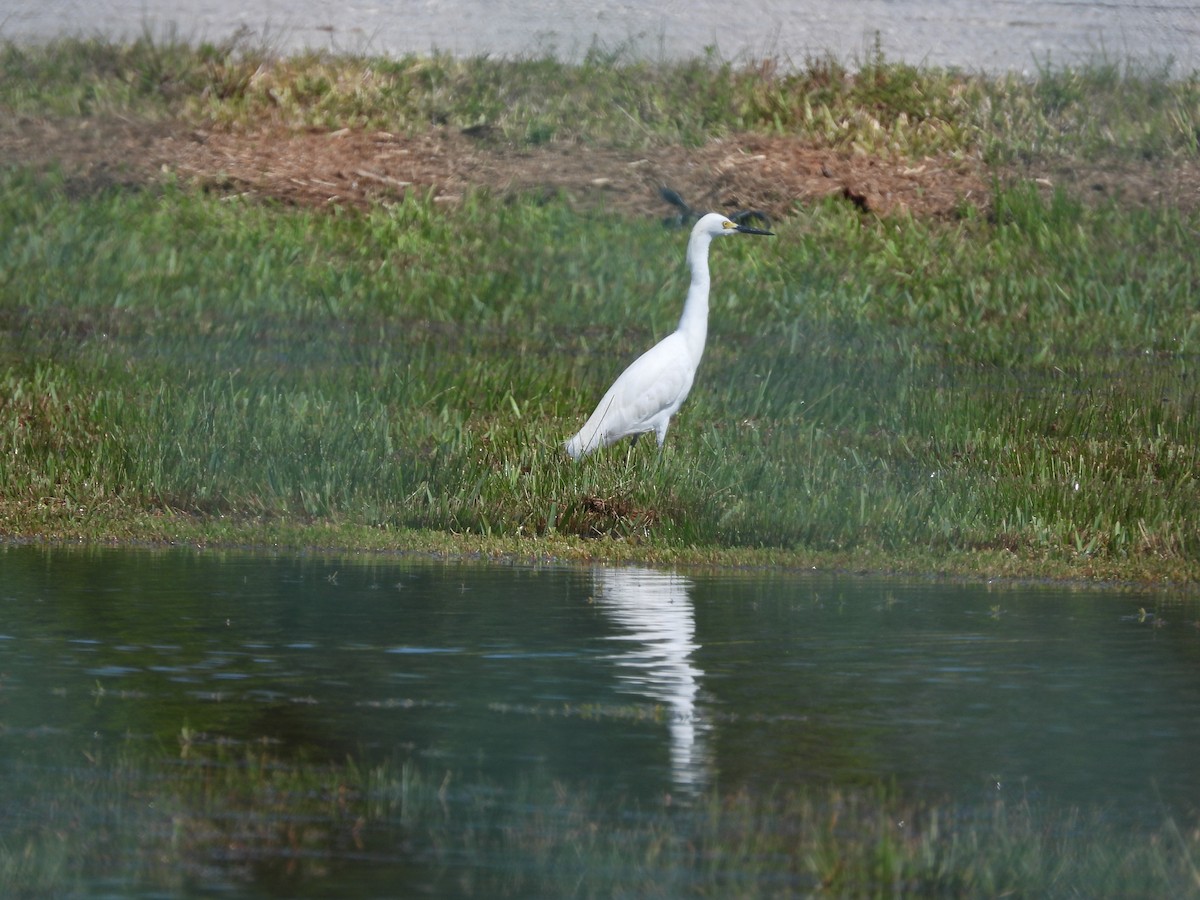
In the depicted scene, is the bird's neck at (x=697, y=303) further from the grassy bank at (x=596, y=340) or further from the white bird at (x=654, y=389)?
the grassy bank at (x=596, y=340)

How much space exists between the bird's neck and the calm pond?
470 cm

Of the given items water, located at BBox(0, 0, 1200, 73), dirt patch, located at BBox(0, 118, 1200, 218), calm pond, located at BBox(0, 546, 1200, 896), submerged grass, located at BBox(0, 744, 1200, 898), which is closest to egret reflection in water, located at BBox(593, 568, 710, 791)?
calm pond, located at BBox(0, 546, 1200, 896)

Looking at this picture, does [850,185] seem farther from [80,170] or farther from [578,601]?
[578,601]

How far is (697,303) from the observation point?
54.2 feet

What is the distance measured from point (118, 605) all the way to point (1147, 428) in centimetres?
804

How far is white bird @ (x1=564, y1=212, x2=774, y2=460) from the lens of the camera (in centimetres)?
1532

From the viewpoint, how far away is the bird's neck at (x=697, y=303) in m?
16.3

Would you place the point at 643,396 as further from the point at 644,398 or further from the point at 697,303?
the point at 697,303

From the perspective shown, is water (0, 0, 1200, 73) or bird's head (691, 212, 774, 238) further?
water (0, 0, 1200, 73)

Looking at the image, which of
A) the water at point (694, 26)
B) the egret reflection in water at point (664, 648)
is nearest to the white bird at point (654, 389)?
the egret reflection in water at point (664, 648)

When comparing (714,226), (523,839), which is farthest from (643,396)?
(523,839)

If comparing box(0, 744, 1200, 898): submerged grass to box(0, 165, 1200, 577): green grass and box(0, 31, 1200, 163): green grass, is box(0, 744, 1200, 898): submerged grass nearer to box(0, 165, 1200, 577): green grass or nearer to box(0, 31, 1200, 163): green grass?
box(0, 165, 1200, 577): green grass

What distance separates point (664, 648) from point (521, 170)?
50.4 ft

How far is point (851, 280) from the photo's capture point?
21547 mm
